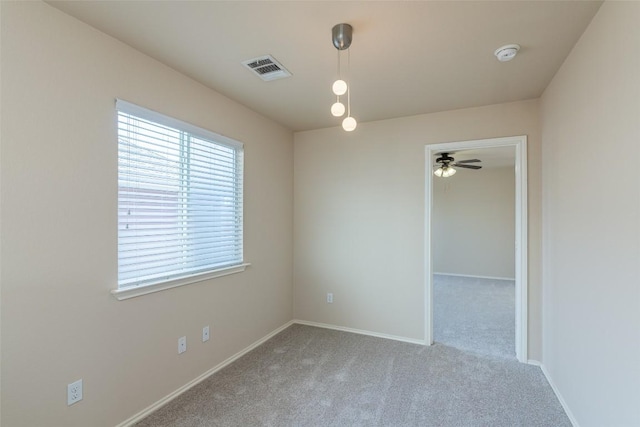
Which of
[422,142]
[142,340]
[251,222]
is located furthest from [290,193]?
[142,340]

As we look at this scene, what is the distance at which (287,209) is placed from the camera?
387 centimetres

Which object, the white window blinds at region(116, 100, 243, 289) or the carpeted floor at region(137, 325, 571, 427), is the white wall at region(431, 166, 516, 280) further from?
the white window blinds at region(116, 100, 243, 289)

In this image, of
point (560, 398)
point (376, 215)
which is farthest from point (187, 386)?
point (560, 398)

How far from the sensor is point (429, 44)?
198cm

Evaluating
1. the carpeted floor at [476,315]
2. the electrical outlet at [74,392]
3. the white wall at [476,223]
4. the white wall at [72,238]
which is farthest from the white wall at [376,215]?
the white wall at [476,223]

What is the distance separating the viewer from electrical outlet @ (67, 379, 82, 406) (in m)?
1.70

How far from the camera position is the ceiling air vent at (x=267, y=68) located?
2.18m

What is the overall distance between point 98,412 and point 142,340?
433 mm

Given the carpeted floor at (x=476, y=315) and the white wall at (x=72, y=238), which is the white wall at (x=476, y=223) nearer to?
the carpeted floor at (x=476, y=315)

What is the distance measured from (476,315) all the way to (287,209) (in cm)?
301

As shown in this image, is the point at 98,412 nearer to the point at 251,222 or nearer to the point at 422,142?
the point at 251,222

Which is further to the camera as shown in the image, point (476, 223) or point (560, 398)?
point (476, 223)

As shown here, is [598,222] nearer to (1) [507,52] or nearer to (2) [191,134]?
(1) [507,52]

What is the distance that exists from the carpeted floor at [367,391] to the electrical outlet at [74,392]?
19.8 inches
